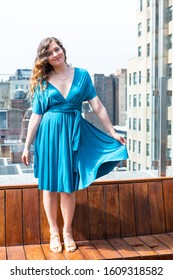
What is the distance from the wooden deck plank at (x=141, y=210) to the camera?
279 centimetres

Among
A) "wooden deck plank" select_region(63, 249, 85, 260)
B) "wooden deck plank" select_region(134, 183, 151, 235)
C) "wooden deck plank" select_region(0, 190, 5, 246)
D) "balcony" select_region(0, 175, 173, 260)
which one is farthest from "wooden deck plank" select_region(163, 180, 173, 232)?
"wooden deck plank" select_region(0, 190, 5, 246)

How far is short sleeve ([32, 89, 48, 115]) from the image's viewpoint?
231cm

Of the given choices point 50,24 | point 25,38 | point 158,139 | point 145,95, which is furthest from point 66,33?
point 158,139

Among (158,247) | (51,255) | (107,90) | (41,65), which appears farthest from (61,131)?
(158,247)

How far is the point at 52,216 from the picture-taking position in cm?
244

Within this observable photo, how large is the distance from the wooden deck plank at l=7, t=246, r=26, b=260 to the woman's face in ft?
3.86

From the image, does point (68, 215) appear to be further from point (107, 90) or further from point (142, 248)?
point (107, 90)

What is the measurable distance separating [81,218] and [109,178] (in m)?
0.38

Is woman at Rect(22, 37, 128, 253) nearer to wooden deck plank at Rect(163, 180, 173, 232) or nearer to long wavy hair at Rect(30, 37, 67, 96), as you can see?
long wavy hair at Rect(30, 37, 67, 96)

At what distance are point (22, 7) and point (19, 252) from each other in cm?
164

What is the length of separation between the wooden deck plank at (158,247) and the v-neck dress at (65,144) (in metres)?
0.64

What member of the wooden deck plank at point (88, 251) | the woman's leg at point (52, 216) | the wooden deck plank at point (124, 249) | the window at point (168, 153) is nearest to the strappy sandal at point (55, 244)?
the woman's leg at point (52, 216)

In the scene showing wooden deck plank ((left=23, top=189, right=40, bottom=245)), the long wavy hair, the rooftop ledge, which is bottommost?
wooden deck plank ((left=23, top=189, right=40, bottom=245))
